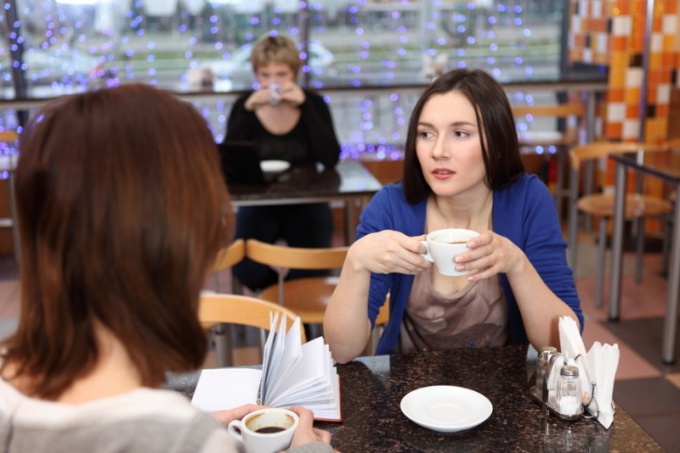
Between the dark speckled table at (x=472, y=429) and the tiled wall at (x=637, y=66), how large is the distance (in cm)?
397

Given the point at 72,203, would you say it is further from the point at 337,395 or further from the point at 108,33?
the point at 108,33

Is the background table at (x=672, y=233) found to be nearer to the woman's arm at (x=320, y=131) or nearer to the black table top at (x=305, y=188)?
the black table top at (x=305, y=188)

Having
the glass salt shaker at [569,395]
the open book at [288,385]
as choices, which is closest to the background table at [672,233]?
the glass salt shaker at [569,395]

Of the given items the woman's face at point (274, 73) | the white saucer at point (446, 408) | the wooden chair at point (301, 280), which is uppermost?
the woman's face at point (274, 73)

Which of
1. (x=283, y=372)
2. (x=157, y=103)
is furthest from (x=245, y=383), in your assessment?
(x=157, y=103)

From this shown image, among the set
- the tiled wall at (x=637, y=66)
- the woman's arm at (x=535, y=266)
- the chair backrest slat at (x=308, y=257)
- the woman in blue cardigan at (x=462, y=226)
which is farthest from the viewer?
the tiled wall at (x=637, y=66)

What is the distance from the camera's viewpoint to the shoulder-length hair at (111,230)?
788mm

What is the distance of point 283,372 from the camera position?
4.39 ft

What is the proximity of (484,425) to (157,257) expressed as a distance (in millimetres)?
691

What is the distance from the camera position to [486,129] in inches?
68.1

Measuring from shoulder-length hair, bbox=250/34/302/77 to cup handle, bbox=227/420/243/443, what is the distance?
7.92 ft

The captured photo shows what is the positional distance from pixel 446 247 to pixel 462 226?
1.57 ft

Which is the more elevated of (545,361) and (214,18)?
(214,18)

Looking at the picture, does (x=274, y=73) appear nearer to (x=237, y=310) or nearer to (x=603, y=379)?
(x=237, y=310)
